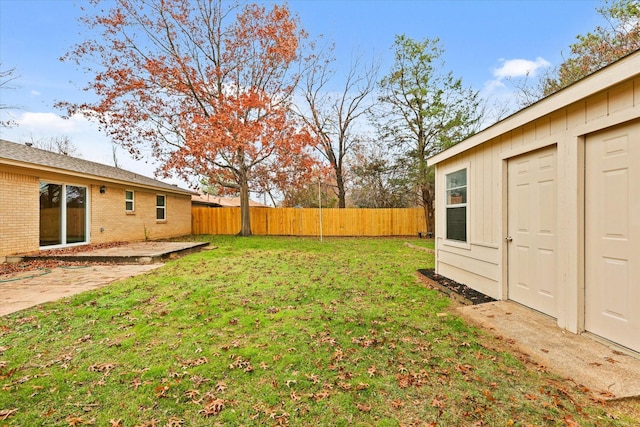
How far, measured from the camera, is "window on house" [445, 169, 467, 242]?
17.0 feet

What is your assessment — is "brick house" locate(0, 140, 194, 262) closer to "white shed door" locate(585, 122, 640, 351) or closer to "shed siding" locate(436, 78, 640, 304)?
"shed siding" locate(436, 78, 640, 304)

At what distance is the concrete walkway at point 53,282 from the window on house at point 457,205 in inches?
254

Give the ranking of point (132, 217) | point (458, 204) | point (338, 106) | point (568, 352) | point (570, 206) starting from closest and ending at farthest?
point (568, 352) → point (570, 206) → point (458, 204) → point (132, 217) → point (338, 106)

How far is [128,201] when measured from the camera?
38.2 ft

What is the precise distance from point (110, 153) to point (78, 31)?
1870cm

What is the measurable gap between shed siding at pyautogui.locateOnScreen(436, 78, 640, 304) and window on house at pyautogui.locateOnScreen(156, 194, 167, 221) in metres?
12.5

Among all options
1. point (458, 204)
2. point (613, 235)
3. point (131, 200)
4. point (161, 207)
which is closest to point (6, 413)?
point (613, 235)

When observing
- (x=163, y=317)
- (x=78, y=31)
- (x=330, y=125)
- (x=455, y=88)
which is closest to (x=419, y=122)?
(x=455, y=88)

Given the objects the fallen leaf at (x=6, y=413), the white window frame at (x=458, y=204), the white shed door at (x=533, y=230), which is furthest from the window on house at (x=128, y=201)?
the white shed door at (x=533, y=230)

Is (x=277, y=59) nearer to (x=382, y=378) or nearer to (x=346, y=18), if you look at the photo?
(x=346, y=18)

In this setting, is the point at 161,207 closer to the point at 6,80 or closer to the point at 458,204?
the point at 6,80

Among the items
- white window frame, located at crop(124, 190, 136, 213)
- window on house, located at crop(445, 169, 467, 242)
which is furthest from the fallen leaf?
white window frame, located at crop(124, 190, 136, 213)

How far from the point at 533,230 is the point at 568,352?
1520mm

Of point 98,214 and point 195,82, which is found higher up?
point 195,82
